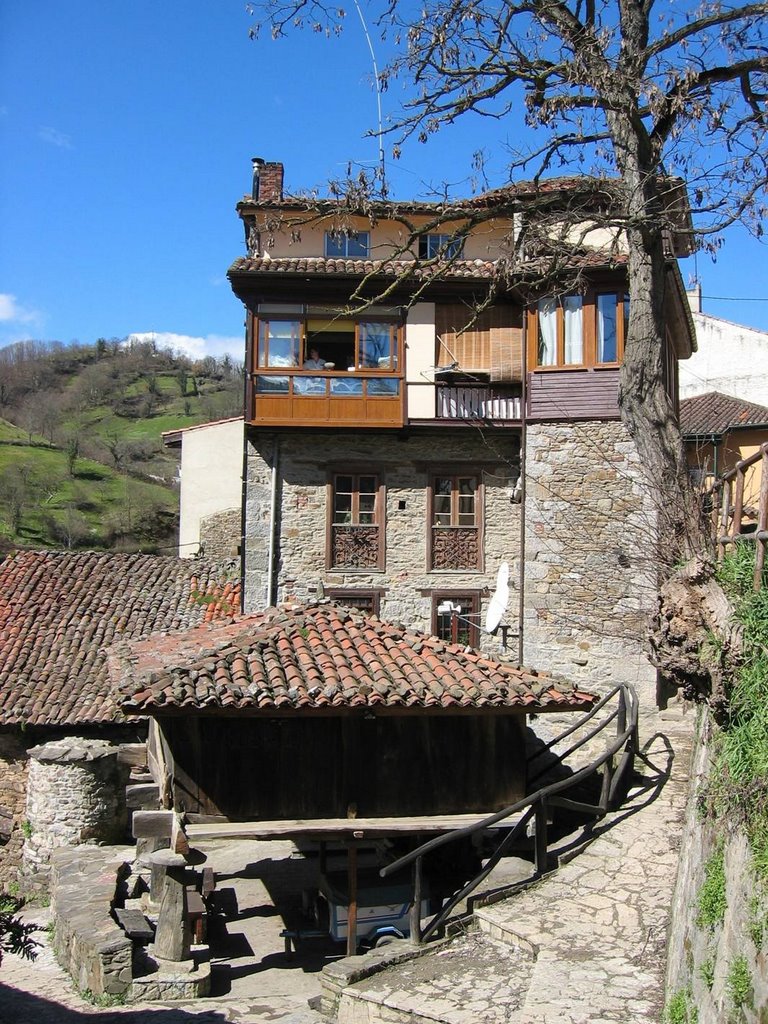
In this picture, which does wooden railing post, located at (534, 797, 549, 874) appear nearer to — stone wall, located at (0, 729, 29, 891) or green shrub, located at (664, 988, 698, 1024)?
green shrub, located at (664, 988, 698, 1024)

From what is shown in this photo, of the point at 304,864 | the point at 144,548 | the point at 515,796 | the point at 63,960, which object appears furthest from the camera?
the point at 144,548

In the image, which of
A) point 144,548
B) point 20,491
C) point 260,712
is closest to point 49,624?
point 260,712

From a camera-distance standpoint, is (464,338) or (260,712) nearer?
(260,712)

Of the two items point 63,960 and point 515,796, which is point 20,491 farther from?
point 515,796

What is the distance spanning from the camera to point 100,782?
16.6 metres

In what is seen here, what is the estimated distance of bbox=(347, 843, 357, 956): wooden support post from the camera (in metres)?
10.1

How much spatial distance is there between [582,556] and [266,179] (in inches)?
432

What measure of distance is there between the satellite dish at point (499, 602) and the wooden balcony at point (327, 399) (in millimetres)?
3298

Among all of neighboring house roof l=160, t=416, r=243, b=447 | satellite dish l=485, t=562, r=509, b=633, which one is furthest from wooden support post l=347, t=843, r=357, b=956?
neighboring house roof l=160, t=416, r=243, b=447

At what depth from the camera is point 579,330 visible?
16297 mm

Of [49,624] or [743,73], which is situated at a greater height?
[743,73]

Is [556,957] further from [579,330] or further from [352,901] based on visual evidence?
[579,330]

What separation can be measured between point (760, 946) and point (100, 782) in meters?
13.9

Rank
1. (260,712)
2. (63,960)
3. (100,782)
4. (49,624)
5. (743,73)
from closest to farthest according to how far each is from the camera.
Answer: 1. (743,73)
2. (260,712)
3. (63,960)
4. (100,782)
5. (49,624)
